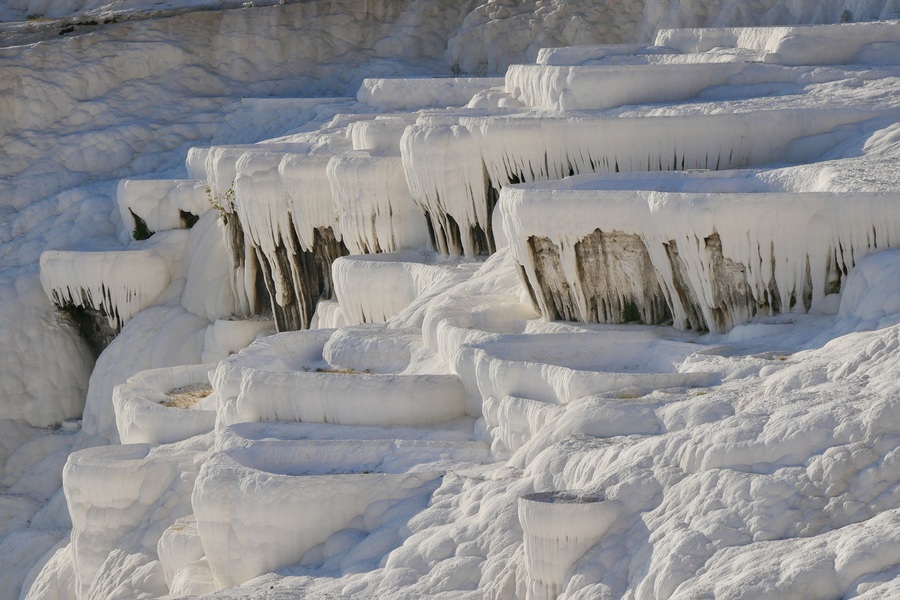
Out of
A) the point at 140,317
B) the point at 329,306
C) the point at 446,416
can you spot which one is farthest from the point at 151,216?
the point at 446,416

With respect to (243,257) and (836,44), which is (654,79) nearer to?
(836,44)

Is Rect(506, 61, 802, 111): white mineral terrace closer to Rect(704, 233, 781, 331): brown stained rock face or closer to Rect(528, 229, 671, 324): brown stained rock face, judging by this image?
Rect(528, 229, 671, 324): brown stained rock face

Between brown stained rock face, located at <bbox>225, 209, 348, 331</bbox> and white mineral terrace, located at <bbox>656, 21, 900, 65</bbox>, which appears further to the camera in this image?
brown stained rock face, located at <bbox>225, 209, 348, 331</bbox>

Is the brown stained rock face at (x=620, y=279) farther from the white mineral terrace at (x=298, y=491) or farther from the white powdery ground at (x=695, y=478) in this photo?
the white mineral terrace at (x=298, y=491)

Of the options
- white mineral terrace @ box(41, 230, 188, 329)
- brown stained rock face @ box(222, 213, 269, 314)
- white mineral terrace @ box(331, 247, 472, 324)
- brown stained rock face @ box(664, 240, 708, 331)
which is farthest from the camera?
white mineral terrace @ box(41, 230, 188, 329)

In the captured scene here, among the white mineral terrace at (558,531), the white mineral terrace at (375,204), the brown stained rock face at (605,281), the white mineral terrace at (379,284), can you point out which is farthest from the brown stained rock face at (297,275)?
the white mineral terrace at (558,531)

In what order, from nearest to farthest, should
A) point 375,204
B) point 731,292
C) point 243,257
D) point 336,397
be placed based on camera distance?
1. point 731,292
2. point 336,397
3. point 375,204
4. point 243,257

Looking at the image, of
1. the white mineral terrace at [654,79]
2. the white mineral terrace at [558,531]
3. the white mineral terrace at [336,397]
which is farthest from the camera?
the white mineral terrace at [654,79]

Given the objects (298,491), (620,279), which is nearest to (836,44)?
(620,279)

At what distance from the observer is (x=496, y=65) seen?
3259 cm

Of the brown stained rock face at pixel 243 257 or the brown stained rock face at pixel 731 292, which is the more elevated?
the brown stained rock face at pixel 731 292

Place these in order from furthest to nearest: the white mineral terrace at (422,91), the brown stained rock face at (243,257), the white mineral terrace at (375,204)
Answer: the white mineral terrace at (422,91) → the brown stained rock face at (243,257) → the white mineral terrace at (375,204)

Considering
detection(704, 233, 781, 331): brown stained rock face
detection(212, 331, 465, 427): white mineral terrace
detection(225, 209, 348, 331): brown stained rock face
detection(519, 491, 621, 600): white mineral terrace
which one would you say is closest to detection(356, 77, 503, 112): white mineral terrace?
detection(225, 209, 348, 331): brown stained rock face

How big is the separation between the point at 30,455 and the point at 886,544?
812 inches
